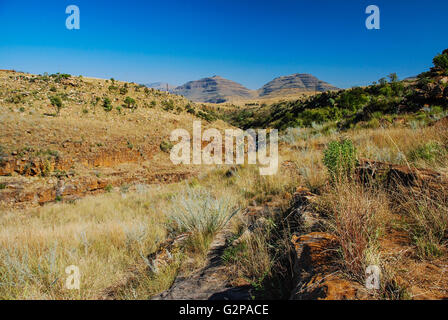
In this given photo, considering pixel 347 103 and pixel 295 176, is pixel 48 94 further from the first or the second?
pixel 347 103

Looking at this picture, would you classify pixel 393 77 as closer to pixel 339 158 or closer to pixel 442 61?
pixel 442 61

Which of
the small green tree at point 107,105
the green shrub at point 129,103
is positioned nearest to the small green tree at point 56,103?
the small green tree at point 107,105

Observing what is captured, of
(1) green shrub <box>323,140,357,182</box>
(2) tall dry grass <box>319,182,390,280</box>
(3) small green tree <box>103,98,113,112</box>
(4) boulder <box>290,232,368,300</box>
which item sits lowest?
(4) boulder <box>290,232,368,300</box>

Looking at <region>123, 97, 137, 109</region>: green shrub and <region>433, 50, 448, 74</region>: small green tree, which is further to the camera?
<region>123, 97, 137, 109</region>: green shrub

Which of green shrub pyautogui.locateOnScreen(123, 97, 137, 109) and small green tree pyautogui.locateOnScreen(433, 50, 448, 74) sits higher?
green shrub pyautogui.locateOnScreen(123, 97, 137, 109)

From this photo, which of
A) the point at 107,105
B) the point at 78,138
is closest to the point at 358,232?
the point at 78,138

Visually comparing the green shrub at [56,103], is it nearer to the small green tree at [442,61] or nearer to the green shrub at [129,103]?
the green shrub at [129,103]

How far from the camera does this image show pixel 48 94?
21.1m

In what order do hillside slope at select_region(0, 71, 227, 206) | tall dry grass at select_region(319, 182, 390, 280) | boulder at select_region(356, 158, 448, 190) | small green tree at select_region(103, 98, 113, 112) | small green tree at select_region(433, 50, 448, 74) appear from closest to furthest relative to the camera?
tall dry grass at select_region(319, 182, 390, 280), boulder at select_region(356, 158, 448, 190), small green tree at select_region(433, 50, 448, 74), hillside slope at select_region(0, 71, 227, 206), small green tree at select_region(103, 98, 113, 112)

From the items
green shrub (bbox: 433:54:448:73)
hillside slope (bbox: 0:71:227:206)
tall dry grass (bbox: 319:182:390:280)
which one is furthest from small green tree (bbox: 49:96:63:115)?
green shrub (bbox: 433:54:448:73)

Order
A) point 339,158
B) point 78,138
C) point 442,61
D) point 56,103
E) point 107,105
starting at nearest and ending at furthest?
point 339,158
point 442,61
point 78,138
point 56,103
point 107,105

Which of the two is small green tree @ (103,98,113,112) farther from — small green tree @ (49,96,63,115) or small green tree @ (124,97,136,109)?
small green tree @ (49,96,63,115)

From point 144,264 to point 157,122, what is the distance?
74.2 ft
